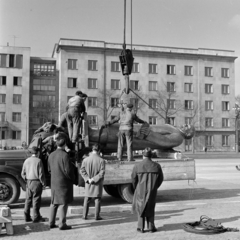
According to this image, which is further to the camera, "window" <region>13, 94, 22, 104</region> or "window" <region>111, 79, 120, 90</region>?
"window" <region>111, 79, 120, 90</region>

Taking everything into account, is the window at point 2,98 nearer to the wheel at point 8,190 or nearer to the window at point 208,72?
the window at point 208,72

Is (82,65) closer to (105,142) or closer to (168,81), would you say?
(168,81)

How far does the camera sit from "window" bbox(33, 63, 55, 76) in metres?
65.9

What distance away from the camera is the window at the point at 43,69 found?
65.9m

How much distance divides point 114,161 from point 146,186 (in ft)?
11.5

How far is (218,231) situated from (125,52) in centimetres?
658

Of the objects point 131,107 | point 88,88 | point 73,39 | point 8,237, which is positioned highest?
point 73,39

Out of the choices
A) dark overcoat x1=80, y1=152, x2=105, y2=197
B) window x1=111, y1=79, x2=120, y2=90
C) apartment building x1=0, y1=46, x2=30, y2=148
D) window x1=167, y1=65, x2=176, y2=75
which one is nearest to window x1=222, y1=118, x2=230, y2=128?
window x1=167, y1=65, x2=176, y2=75

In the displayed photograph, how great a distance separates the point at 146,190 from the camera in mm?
7668

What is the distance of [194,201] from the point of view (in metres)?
11.9

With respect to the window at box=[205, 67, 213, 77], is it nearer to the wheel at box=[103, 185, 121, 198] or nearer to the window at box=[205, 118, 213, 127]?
the window at box=[205, 118, 213, 127]

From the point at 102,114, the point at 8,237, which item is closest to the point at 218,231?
the point at 8,237

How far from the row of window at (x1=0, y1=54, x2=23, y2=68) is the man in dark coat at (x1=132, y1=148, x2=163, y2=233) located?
192 ft

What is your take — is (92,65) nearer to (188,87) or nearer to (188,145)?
(188,87)
